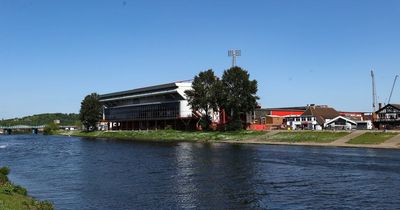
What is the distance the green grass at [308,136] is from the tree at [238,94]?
18991 mm

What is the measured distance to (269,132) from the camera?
5037 inches

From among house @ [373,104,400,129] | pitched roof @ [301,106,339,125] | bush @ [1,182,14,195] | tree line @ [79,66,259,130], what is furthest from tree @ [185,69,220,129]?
bush @ [1,182,14,195]

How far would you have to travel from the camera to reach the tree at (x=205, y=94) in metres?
142

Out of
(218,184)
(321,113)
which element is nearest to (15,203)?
(218,184)

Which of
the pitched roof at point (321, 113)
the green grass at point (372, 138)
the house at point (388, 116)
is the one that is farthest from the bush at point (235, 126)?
the house at point (388, 116)

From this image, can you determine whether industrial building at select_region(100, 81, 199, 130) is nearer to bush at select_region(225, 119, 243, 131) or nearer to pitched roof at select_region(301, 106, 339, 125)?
bush at select_region(225, 119, 243, 131)

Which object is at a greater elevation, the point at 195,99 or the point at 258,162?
the point at 195,99

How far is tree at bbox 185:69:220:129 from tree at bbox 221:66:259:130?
10.9 feet

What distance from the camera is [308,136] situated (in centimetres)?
11188

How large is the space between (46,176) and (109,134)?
143m

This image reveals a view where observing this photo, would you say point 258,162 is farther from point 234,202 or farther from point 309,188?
point 234,202

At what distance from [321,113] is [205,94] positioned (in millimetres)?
53149

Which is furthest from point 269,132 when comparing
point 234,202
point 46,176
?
point 234,202

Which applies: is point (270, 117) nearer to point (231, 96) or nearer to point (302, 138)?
point (231, 96)
